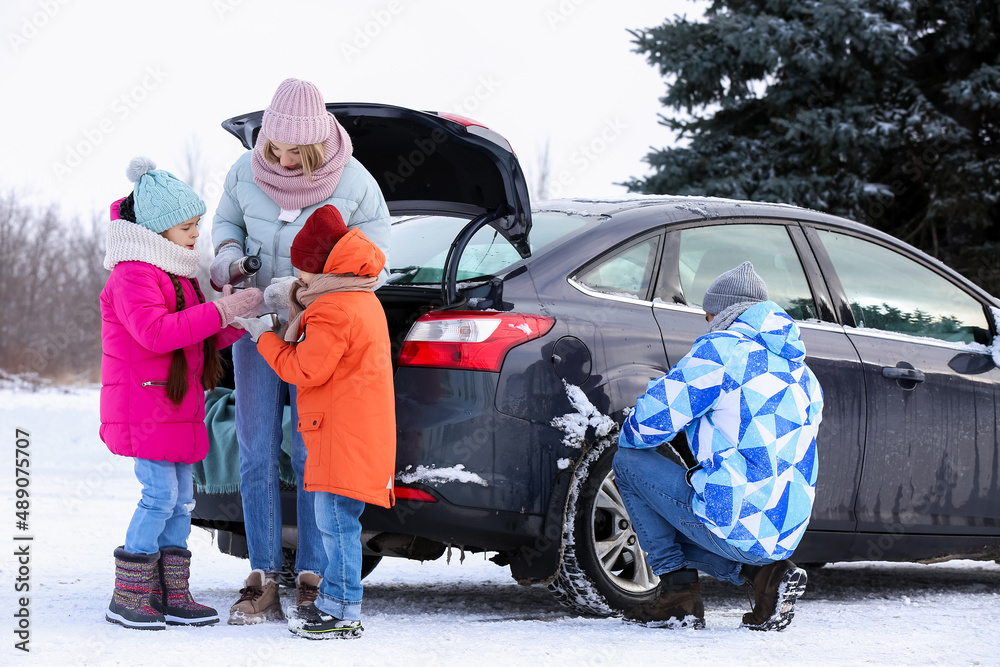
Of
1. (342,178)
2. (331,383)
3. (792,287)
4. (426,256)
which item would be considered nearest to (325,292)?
(331,383)

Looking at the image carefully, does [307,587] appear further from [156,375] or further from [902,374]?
[902,374]

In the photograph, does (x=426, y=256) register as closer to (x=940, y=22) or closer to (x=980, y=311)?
(x=980, y=311)

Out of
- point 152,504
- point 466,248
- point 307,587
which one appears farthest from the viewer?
point 466,248

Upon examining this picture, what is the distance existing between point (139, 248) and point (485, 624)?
1822mm

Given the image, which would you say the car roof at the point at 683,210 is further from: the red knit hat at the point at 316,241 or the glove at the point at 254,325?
the glove at the point at 254,325

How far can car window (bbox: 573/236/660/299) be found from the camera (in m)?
3.93

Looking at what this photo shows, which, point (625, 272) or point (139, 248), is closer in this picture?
point (139, 248)

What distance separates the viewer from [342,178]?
3863 mm

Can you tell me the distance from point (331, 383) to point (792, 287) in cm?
213

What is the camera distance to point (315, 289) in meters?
3.49

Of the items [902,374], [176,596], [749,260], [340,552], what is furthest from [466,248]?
[902,374]

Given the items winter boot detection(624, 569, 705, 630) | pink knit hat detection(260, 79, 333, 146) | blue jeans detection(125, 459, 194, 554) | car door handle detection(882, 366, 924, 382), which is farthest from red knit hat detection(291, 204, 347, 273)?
car door handle detection(882, 366, 924, 382)

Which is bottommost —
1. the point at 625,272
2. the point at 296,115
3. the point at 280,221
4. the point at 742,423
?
the point at 742,423

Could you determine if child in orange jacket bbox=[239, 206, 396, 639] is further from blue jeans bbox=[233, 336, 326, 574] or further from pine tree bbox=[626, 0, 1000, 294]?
pine tree bbox=[626, 0, 1000, 294]
